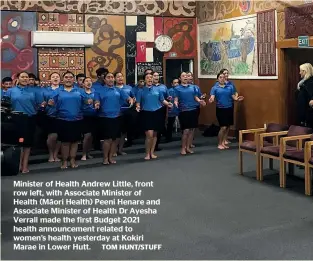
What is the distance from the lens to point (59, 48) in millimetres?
9633

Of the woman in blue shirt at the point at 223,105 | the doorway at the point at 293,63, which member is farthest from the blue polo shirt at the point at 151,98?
the doorway at the point at 293,63

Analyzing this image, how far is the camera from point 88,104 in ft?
23.3

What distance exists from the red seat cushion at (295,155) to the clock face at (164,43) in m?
5.53

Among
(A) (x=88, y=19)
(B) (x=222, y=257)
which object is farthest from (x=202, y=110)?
(B) (x=222, y=257)

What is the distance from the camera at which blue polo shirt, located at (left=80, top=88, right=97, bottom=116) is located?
7012 millimetres

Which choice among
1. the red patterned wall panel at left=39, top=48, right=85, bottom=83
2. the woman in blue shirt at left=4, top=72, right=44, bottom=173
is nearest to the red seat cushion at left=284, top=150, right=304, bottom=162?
the woman in blue shirt at left=4, top=72, right=44, bottom=173

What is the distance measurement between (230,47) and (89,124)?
367cm

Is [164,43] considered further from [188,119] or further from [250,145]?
[250,145]

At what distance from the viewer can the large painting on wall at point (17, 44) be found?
30.3 feet

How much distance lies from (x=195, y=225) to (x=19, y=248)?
161cm

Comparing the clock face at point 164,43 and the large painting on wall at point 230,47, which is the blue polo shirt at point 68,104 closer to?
the large painting on wall at point 230,47

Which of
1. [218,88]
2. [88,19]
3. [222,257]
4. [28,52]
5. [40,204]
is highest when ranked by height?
[88,19]

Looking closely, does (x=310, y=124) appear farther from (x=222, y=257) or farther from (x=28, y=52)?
(x=28, y=52)

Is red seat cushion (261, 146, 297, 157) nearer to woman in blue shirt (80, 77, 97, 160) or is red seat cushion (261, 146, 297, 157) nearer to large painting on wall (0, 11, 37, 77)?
woman in blue shirt (80, 77, 97, 160)
